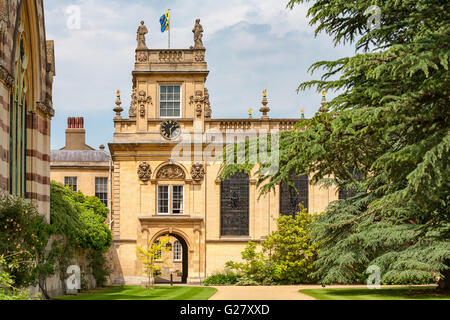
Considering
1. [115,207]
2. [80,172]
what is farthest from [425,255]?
[80,172]

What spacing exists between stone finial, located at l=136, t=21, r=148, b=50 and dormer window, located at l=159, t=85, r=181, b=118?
2.71m

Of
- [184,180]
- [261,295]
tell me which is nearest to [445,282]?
[261,295]

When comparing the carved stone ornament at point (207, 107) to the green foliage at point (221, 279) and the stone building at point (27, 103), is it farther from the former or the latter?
the stone building at point (27, 103)

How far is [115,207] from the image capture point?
37.3 metres

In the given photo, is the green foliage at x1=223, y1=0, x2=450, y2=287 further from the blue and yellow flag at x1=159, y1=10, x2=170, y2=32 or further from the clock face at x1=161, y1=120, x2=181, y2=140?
the blue and yellow flag at x1=159, y1=10, x2=170, y2=32

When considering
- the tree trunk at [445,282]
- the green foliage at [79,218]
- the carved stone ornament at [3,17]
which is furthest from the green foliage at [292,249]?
the carved stone ornament at [3,17]

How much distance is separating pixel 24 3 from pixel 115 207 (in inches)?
756

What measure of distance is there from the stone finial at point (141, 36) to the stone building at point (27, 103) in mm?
16428

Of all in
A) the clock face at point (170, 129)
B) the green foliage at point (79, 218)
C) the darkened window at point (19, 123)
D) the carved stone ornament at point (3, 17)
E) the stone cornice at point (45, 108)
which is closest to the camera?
the carved stone ornament at point (3, 17)

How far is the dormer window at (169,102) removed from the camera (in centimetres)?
3822

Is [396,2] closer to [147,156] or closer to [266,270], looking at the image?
[266,270]

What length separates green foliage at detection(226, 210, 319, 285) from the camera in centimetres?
3453

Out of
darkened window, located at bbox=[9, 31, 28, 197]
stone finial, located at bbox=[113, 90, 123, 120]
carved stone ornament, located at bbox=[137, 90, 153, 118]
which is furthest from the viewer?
stone finial, located at bbox=[113, 90, 123, 120]

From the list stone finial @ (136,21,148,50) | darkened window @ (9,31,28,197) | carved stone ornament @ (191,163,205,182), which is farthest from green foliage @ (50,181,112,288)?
stone finial @ (136,21,148,50)
